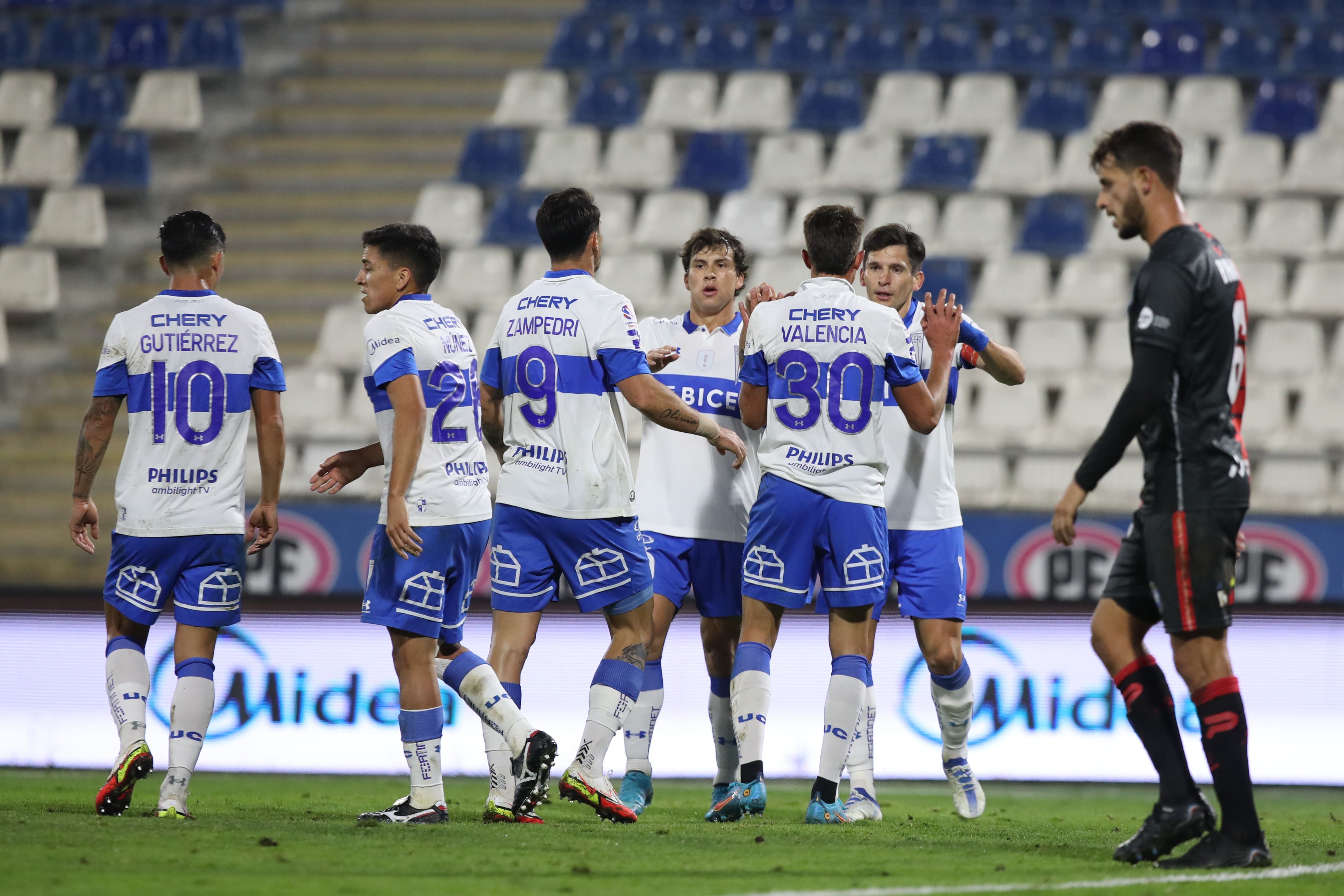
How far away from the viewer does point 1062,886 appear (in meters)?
4.45

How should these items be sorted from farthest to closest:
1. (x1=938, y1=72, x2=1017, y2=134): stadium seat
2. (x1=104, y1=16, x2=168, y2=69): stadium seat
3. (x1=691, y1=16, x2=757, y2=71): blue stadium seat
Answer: (x1=104, y1=16, x2=168, y2=69): stadium seat < (x1=691, y1=16, x2=757, y2=71): blue stadium seat < (x1=938, y1=72, x2=1017, y2=134): stadium seat

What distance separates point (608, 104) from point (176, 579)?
10315 millimetres

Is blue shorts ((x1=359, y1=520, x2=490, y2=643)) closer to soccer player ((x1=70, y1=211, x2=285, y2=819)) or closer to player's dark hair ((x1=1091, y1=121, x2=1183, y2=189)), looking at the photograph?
soccer player ((x1=70, y1=211, x2=285, y2=819))

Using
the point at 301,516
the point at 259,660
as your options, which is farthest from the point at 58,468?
the point at 259,660

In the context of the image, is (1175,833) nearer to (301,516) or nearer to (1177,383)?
(1177,383)

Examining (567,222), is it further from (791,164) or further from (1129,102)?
(1129,102)

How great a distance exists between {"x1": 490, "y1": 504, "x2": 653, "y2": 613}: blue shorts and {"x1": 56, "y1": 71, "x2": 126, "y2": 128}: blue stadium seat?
11.3 meters

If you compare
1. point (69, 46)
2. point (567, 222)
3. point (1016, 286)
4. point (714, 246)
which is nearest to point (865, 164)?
point (1016, 286)

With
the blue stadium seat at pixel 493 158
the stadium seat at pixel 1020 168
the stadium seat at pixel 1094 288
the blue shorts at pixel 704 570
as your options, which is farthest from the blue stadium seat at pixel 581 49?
the blue shorts at pixel 704 570

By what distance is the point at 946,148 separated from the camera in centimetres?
1441

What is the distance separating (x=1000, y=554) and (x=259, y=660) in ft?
15.4

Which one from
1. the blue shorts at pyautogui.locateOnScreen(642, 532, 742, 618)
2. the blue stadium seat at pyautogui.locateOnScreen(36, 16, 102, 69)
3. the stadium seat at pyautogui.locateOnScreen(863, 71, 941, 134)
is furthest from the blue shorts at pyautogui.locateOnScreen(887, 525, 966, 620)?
the blue stadium seat at pyautogui.locateOnScreen(36, 16, 102, 69)

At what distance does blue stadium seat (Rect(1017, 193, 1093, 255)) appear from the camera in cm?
1368

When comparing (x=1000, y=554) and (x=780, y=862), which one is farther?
(x=1000, y=554)
